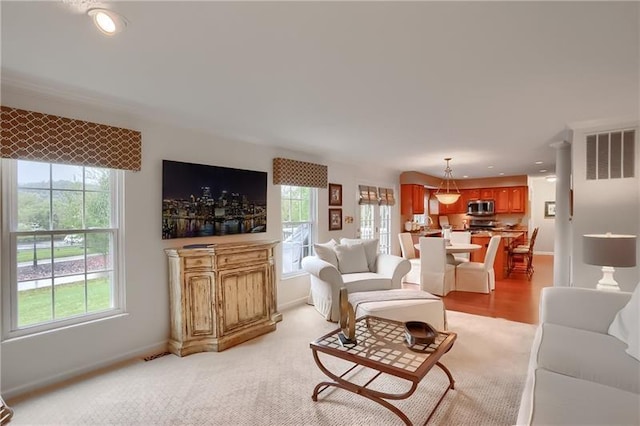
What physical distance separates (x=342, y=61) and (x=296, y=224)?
313 centimetres

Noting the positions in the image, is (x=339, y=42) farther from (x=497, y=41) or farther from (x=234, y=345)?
(x=234, y=345)

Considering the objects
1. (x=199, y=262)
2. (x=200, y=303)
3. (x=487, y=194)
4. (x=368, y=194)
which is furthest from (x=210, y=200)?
(x=487, y=194)

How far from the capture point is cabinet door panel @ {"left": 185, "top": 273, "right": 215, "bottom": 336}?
3.17 meters

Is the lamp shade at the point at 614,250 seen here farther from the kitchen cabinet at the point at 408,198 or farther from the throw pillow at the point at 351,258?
the kitchen cabinet at the point at 408,198

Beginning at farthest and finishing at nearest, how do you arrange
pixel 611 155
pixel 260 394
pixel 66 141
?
pixel 611 155 < pixel 66 141 < pixel 260 394

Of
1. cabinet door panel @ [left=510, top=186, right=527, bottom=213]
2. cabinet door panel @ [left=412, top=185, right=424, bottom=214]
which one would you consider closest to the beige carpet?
cabinet door panel @ [left=412, top=185, right=424, bottom=214]

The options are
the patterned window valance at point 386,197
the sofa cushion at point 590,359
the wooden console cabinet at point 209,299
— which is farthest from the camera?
the patterned window valance at point 386,197

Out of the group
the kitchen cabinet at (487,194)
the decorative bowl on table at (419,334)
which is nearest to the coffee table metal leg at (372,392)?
the decorative bowl on table at (419,334)

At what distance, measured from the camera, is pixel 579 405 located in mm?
1355

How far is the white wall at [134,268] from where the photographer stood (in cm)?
245

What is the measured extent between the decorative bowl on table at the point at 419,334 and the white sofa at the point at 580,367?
0.58 metres

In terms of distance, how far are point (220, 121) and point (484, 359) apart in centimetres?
351

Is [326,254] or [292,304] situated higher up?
[326,254]

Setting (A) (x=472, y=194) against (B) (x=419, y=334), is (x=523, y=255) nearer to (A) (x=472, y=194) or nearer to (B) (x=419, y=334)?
(A) (x=472, y=194)
